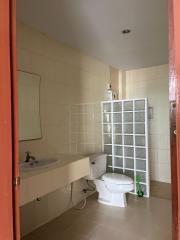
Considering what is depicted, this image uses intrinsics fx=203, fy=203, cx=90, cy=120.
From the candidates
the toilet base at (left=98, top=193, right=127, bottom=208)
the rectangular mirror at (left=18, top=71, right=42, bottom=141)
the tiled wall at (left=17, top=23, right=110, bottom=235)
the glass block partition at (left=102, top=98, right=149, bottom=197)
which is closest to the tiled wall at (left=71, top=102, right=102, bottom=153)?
the tiled wall at (left=17, top=23, right=110, bottom=235)

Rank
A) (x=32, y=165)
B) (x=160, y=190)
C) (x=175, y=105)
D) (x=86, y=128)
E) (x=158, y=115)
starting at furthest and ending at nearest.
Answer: (x=158, y=115), (x=160, y=190), (x=86, y=128), (x=32, y=165), (x=175, y=105)

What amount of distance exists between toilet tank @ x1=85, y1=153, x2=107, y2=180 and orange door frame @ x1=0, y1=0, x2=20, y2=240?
2214 mm

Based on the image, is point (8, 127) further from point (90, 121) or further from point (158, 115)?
point (158, 115)

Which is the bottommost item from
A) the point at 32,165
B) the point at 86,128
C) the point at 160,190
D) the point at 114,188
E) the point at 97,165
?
the point at 160,190

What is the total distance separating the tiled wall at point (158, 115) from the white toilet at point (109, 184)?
1.30 meters

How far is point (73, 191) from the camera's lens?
2.96 metres

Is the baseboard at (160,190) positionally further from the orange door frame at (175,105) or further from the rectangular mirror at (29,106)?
the orange door frame at (175,105)

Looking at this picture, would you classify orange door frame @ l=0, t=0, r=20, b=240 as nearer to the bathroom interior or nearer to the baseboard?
the bathroom interior

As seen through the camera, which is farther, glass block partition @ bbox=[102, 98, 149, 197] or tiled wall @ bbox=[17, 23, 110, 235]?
glass block partition @ bbox=[102, 98, 149, 197]

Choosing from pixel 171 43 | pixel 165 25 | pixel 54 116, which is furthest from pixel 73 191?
pixel 171 43

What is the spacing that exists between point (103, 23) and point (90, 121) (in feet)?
5.16

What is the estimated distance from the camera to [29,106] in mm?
2314

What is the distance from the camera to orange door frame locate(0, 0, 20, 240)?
74 centimetres

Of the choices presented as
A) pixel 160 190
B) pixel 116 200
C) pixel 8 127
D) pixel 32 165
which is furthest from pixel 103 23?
pixel 160 190
